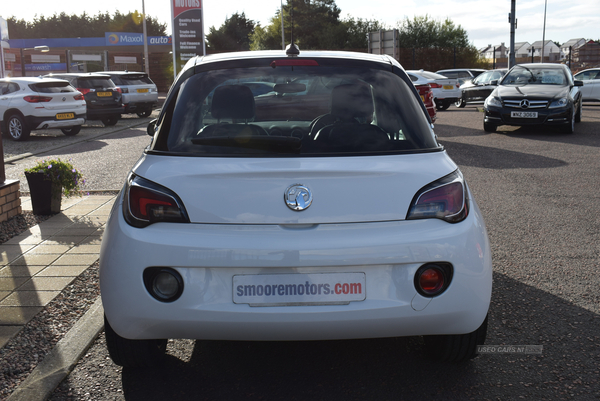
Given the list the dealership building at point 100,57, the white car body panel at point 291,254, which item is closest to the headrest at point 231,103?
the white car body panel at point 291,254

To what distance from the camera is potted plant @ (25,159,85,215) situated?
6816 millimetres

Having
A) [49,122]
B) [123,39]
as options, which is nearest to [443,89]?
[49,122]

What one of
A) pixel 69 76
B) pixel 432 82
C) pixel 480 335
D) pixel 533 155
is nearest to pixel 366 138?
pixel 480 335

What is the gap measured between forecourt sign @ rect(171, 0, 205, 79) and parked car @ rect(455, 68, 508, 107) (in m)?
12.4

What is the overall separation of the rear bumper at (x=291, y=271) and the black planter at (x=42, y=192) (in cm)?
461

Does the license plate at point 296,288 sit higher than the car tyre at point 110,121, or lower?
higher

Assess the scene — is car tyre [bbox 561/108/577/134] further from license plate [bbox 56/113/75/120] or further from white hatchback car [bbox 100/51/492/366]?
white hatchback car [bbox 100/51/492/366]

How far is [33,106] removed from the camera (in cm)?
1609

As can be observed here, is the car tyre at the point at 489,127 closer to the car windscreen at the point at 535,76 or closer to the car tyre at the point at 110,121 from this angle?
the car windscreen at the point at 535,76

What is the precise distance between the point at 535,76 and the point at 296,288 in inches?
591

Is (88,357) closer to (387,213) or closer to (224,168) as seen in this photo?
(224,168)

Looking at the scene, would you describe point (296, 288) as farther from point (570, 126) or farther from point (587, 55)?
point (587, 55)

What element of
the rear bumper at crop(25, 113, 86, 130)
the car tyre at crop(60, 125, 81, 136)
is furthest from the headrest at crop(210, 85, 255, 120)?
the car tyre at crop(60, 125, 81, 136)

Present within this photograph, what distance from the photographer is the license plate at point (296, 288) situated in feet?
8.31
